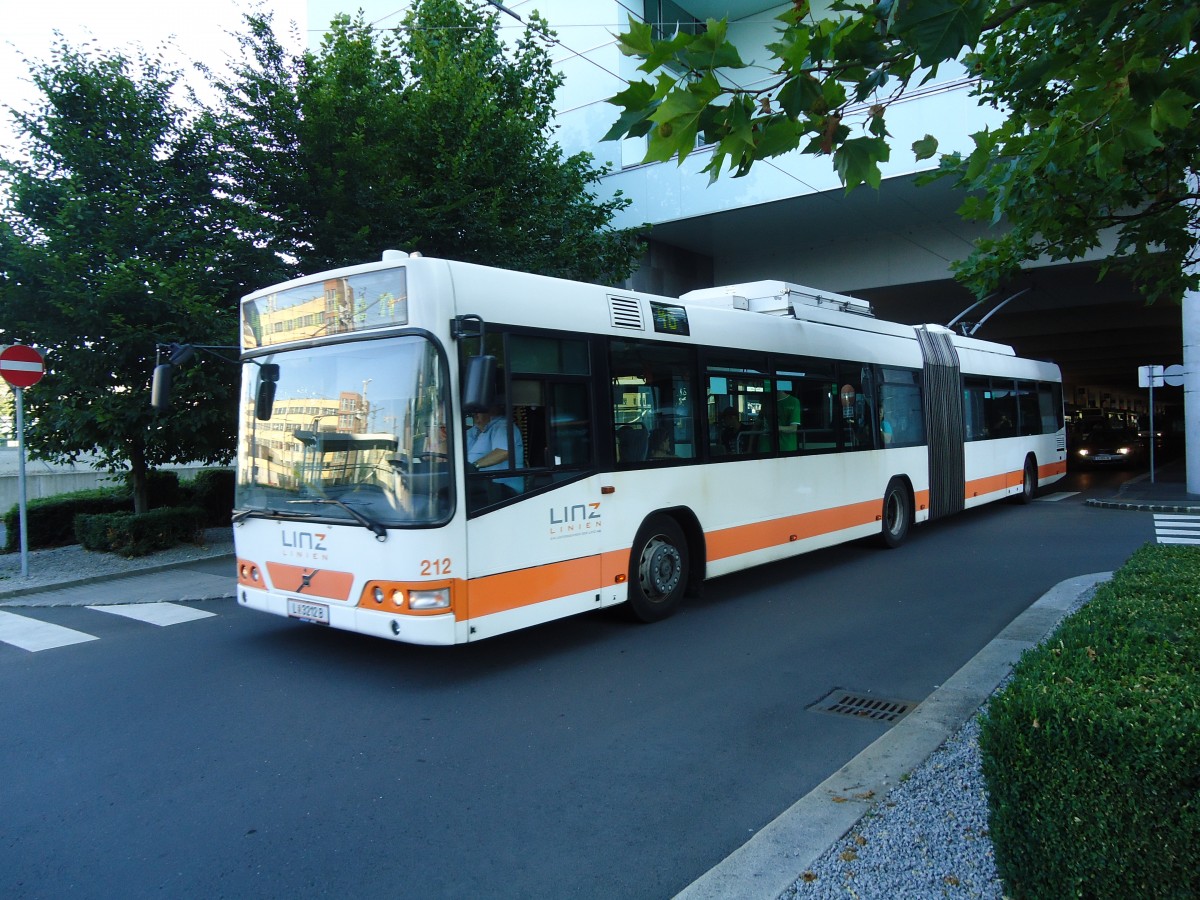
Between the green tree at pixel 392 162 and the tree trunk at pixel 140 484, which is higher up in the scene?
the green tree at pixel 392 162

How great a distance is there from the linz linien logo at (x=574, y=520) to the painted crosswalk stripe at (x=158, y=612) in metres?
4.40

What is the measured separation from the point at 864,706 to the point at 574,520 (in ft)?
8.77

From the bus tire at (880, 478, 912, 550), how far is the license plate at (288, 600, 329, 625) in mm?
8232

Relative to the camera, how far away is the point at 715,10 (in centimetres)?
2242

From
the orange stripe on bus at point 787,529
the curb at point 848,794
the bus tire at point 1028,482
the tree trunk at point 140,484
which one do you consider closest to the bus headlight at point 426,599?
the curb at point 848,794

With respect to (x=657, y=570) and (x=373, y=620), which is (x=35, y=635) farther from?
(x=657, y=570)

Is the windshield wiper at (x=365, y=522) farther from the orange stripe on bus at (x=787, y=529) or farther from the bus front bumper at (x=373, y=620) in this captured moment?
the orange stripe on bus at (x=787, y=529)

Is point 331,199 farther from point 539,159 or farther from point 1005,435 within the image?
point 1005,435

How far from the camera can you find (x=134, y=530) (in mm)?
12031

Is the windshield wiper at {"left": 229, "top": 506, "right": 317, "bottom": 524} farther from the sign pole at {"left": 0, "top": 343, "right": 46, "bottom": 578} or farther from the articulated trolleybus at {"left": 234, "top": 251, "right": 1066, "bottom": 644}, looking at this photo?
the sign pole at {"left": 0, "top": 343, "right": 46, "bottom": 578}

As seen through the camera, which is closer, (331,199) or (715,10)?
(331,199)

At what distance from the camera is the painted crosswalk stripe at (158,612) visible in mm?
8641

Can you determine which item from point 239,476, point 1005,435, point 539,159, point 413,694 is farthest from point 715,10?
point 413,694

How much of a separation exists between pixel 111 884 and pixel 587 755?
8.05 feet
